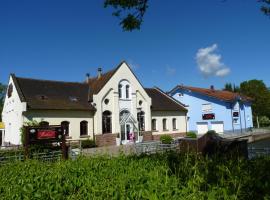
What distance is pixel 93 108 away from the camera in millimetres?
30859

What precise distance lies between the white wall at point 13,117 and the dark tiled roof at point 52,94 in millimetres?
884

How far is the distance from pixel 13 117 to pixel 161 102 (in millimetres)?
18365

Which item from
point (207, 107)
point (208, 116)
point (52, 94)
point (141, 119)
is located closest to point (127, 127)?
point (141, 119)

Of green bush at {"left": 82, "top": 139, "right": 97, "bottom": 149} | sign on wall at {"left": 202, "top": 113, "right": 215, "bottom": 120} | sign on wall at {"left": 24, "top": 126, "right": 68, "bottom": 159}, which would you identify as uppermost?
Answer: sign on wall at {"left": 202, "top": 113, "right": 215, "bottom": 120}

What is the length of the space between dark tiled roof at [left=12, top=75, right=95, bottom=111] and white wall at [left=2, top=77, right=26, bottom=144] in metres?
0.88

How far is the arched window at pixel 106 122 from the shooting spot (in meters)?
31.8

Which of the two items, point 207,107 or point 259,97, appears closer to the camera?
point 207,107

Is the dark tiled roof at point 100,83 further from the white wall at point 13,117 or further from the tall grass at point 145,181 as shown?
the tall grass at point 145,181

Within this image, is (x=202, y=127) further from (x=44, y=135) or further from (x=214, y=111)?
(x=44, y=135)

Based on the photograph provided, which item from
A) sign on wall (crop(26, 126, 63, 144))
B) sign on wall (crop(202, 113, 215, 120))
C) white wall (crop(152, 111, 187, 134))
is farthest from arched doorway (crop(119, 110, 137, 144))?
sign on wall (crop(26, 126, 63, 144))

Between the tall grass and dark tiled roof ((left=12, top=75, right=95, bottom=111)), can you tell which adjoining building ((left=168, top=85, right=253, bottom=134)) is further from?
the tall grass

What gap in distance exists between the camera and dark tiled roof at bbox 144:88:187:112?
38109mm

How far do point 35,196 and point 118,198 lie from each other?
101cm

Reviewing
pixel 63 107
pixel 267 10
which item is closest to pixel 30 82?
pixel 63 107
